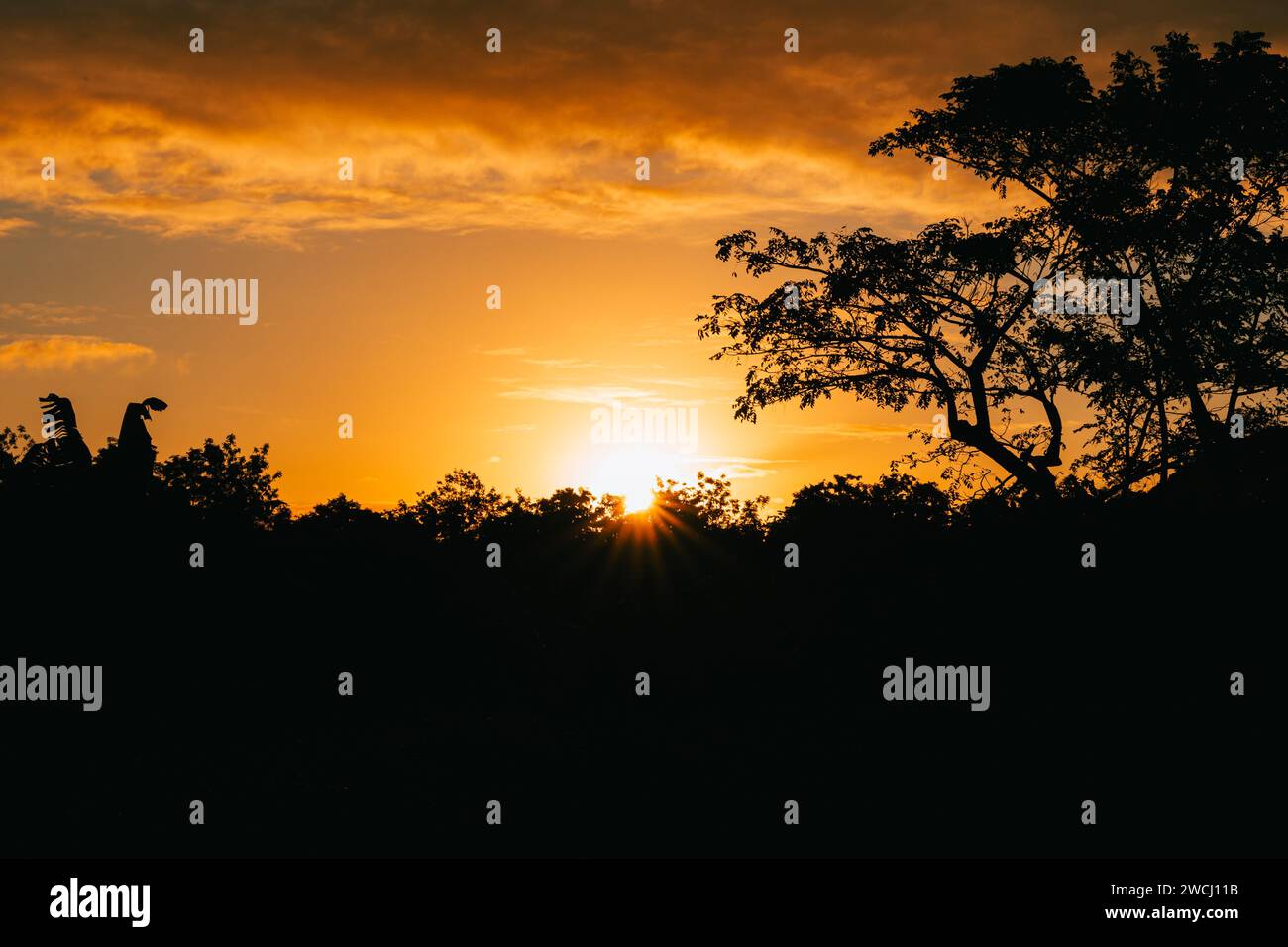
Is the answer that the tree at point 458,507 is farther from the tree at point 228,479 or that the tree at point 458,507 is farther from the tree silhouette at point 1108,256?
the tree silhouette at point 1108,256

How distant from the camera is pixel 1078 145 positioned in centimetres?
2669

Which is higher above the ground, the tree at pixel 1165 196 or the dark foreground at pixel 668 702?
the tree at pixel 1165 196

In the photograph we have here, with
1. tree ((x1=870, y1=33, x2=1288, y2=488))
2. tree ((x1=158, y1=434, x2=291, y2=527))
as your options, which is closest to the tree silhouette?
tree ((x1=870, y1=33, x2=1288, y2=488))

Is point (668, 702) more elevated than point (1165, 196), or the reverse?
point (1165, 196)

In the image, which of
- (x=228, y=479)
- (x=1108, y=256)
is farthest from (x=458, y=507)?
(x=1108, y=256)

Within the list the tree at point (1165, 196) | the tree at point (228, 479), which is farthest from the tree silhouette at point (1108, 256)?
the tree at point (228, 479)

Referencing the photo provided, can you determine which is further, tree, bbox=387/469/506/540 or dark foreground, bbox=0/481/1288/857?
tree, bbox=387/469/506/540

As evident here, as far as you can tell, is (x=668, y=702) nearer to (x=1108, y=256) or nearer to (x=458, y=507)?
(x=1108, y=256)

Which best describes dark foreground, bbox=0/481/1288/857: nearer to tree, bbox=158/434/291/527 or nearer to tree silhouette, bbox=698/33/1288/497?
tree silhouette, bbox=698/33/1288/497

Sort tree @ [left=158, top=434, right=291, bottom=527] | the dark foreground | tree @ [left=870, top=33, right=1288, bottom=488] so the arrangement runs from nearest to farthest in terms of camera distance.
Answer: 1. the dark foreground
2. tree @ [left=870, top=33, right=1288, bottom=488]
3. tree @ [left=158, top=434, right=291, bottom=527]

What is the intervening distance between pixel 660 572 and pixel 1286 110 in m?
20.8
